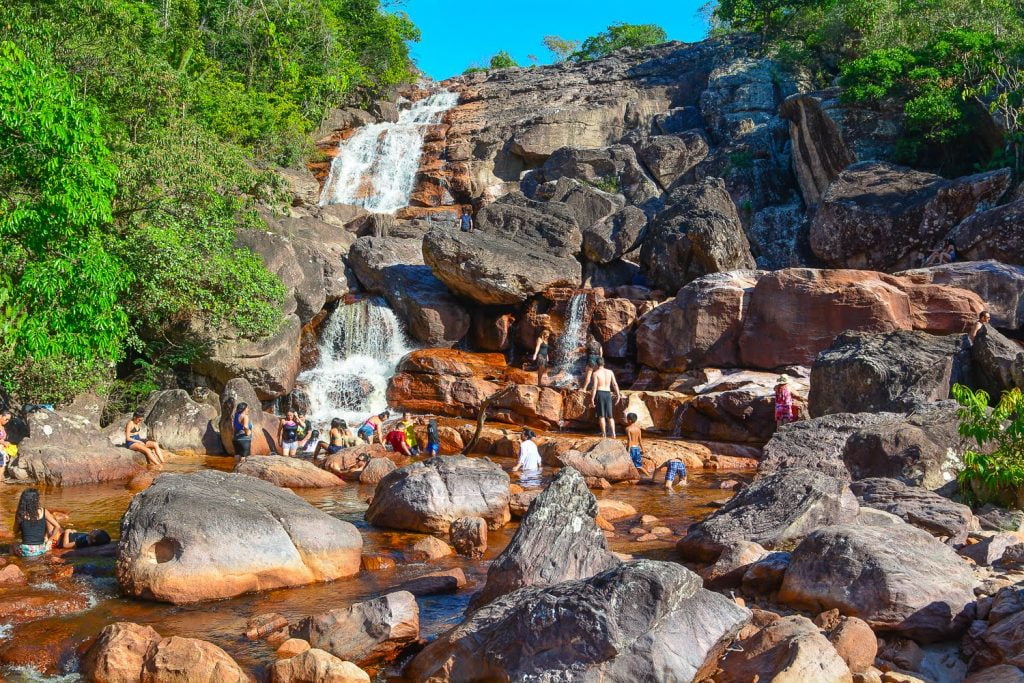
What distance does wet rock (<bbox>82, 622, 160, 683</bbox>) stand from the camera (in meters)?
5.82

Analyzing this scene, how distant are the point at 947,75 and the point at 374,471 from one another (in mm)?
26076

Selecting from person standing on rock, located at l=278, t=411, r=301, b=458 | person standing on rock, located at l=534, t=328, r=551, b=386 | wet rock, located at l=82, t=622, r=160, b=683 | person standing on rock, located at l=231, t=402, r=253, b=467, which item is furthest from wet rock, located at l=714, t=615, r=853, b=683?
person standing on rock, located at l=534, t=328, r=551, b=386

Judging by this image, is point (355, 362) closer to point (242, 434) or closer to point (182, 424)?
point (182, 424)

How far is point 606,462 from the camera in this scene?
46.6 ft

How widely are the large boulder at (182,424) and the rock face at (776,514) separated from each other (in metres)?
13.0

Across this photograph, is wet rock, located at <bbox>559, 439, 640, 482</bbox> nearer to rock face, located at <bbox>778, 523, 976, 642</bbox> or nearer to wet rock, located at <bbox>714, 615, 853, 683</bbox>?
rock face, located at <bbox>778, 523, 976, 642</bbox>

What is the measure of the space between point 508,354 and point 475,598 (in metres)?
18.5

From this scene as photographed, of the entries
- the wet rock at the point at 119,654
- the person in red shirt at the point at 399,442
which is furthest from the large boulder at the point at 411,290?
the wet rock at the point at 119,654

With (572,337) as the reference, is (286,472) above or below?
below

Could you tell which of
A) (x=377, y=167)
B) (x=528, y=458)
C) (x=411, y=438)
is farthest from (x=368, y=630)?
(x=377, y=167)

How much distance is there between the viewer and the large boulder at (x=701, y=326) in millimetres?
21609

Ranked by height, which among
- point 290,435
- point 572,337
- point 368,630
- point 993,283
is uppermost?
point 993,283

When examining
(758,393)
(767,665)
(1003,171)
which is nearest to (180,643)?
(767,665)

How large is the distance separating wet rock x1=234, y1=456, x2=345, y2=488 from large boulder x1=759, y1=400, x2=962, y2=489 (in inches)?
286
